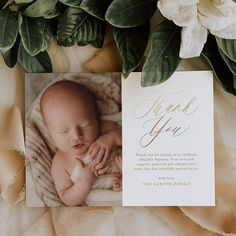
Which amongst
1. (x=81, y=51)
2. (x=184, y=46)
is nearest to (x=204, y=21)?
(x=184, y=46)

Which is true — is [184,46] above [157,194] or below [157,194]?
above

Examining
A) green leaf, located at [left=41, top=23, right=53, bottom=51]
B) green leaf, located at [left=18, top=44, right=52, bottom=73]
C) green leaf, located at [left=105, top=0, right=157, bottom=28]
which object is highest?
green leaf, located at [left=105, top=0, right=157, bottom=28]

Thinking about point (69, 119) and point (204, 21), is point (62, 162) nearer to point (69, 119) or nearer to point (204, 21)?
point (69, 119)

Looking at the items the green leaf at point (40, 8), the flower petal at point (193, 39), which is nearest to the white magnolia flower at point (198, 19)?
the flower petal at point (193, 39)

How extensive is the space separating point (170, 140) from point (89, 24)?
14 cm

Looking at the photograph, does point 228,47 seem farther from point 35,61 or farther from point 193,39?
point 35,61

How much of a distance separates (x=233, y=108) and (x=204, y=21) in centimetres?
10

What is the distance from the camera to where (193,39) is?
0.48 m

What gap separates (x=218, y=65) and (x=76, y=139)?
16 cm

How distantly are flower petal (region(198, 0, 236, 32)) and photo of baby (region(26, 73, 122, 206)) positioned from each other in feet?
0.36

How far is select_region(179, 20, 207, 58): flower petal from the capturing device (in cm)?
48

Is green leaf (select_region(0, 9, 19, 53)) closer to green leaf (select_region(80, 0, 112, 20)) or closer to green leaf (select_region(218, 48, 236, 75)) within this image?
green leaf (select_region(80, 0, 112, 20))

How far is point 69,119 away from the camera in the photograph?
53cm

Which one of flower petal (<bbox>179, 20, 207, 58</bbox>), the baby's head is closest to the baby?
the baby's head
